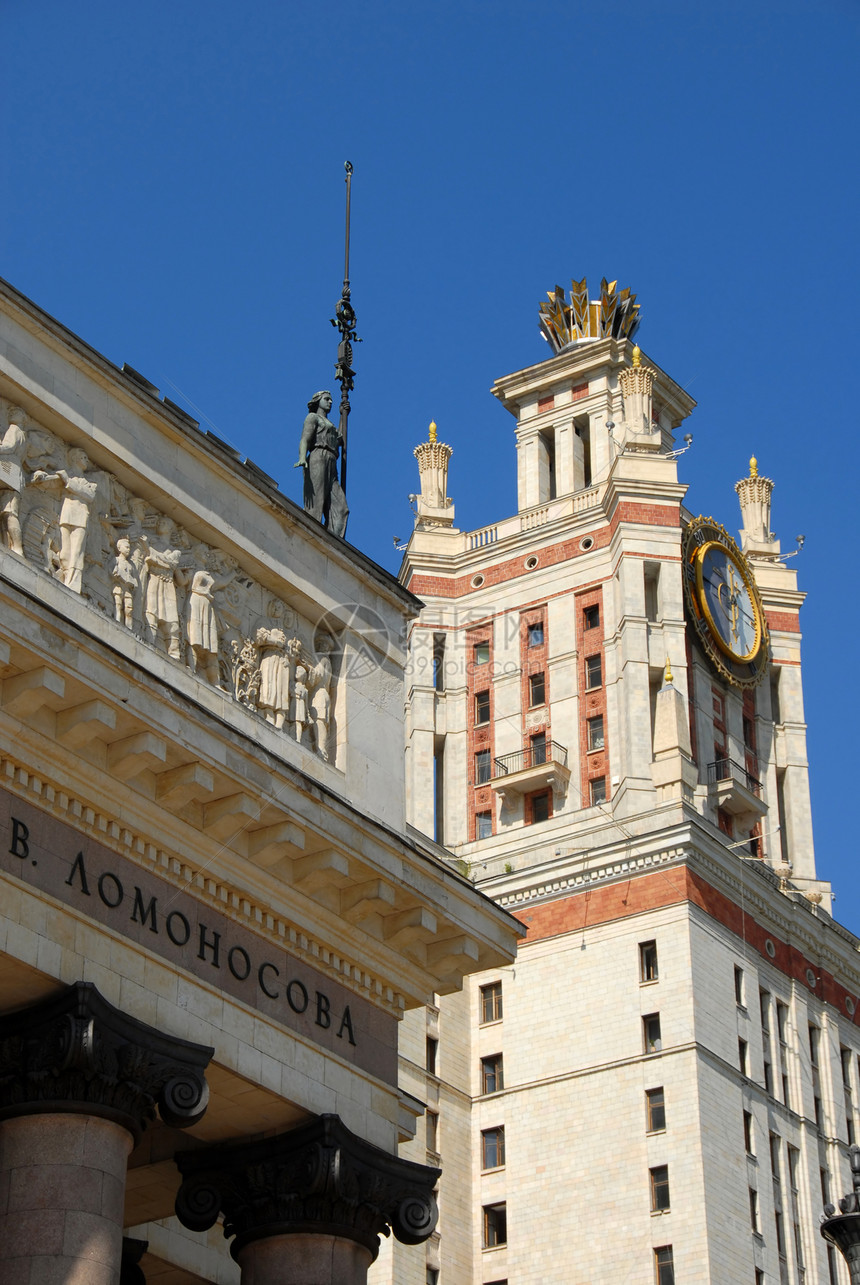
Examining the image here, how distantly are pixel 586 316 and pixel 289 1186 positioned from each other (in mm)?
73043

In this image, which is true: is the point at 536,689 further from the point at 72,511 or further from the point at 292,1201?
the point at 292,1201

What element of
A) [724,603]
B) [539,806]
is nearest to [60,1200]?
[539,806]

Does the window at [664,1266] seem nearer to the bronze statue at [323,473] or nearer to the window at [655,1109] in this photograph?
the window at [655,1109]

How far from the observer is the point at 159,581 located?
88.0 feet

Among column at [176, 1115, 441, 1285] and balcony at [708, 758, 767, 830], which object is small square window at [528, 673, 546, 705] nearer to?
balcony at [708, 758, 767, 830]

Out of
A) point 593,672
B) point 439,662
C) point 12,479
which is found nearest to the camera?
point 12,479

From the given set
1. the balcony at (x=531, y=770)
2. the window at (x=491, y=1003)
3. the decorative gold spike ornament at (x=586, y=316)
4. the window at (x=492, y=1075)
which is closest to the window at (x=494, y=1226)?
the window at (x=492, y=1075)

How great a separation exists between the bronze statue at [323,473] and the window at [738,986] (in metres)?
45.0

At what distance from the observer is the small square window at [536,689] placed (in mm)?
82688

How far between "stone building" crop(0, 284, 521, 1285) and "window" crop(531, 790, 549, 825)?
Answer: 50.6 meters

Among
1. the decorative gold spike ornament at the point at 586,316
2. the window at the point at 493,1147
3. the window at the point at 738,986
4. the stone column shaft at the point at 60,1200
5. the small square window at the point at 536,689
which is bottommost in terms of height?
the stone column shaft at the point at 60,1200

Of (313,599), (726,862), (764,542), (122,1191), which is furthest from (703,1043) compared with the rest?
(122,1191)

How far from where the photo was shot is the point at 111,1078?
898 inches

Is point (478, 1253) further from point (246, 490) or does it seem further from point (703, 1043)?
point (246, 490)
